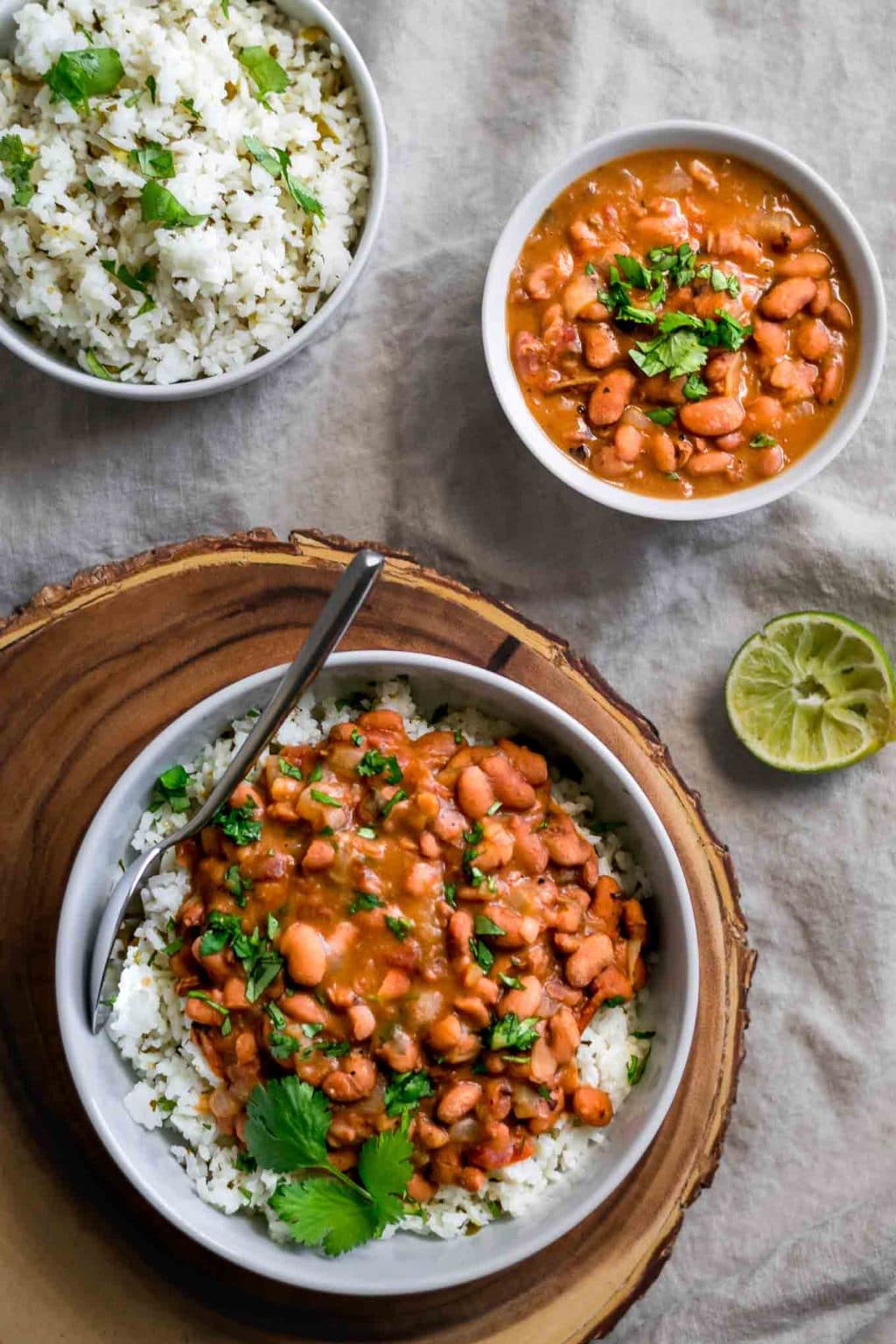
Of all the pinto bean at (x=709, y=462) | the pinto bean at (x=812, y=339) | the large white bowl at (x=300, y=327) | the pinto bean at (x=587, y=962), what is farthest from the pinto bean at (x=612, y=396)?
the pinto bean at (x=587, y=962)

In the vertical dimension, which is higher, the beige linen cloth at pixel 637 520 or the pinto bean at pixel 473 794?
the beige linen cloth at pixel 637 520

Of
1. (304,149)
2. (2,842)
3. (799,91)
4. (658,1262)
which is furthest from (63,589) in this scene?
(799,91)

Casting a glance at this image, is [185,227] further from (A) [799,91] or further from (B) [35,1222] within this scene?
(B) [35,1222]

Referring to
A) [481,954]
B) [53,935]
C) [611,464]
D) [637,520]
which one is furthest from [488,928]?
[637,520]

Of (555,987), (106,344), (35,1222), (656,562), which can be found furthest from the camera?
(656,562)

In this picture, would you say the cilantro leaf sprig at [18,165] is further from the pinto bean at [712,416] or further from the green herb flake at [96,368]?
the pinto bean at [712,416]

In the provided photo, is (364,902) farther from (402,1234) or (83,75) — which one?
(83,75)

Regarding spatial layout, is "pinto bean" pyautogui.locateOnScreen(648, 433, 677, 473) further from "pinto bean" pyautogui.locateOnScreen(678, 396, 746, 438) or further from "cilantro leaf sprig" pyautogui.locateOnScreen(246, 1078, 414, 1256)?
"cilantro leaf sprig" pyautogui.locateOnScreen(246, 1078, 414, 1256)
